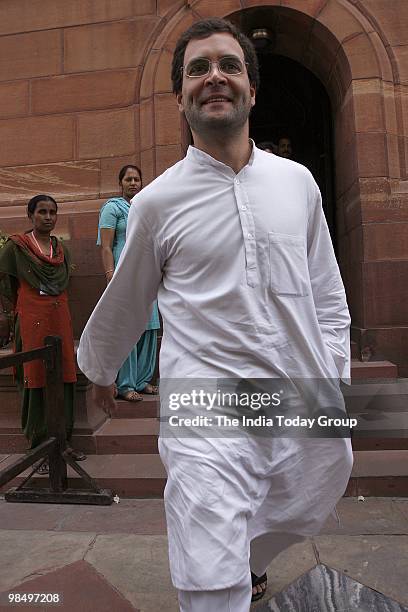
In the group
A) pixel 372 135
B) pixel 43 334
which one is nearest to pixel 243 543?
pixel 43 334

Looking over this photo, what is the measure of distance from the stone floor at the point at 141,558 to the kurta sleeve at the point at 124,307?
3.94 feet

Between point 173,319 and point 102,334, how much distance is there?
35 centimetres

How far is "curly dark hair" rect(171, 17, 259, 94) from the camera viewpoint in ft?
5.68

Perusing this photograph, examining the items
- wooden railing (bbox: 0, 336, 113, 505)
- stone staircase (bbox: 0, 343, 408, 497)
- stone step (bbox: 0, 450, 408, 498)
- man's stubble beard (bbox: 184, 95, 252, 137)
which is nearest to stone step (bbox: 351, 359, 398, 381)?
stone staircase (bbox: 0, 343, 408, 497)

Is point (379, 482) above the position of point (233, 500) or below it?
below

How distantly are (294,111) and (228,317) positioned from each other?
7.41m

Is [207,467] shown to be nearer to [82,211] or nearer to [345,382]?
[345,382]

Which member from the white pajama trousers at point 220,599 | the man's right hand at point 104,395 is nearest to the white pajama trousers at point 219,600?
the white pajama trousers at point 220,599

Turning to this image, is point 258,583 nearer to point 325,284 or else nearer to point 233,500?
point 233,500

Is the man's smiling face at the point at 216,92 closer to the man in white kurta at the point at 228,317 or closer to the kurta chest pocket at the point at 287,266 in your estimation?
the man in white kurta at the point at 228,317

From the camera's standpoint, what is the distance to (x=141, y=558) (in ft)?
8.83

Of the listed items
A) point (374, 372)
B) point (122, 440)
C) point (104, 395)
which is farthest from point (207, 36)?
point (374, 372)

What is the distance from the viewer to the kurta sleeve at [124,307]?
5.58ft

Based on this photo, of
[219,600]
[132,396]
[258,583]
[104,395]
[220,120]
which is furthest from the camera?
[132,396]
